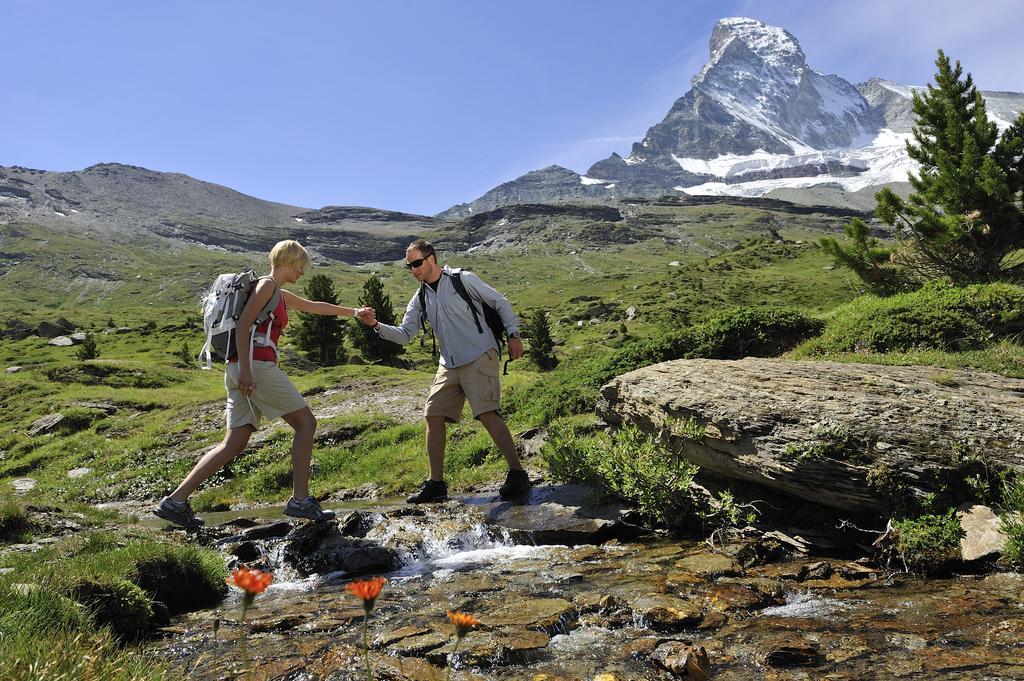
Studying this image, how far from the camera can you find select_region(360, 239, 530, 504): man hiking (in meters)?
9.09

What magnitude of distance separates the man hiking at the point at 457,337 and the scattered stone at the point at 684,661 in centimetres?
511

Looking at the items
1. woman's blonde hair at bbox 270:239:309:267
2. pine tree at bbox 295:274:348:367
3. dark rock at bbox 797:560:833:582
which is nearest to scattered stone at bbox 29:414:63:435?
woman's blonde hair at bbox 270:239:309:267

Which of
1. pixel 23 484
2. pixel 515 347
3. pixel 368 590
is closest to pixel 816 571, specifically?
pixel 515 347

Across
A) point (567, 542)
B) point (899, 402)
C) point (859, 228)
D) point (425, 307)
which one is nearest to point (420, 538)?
point (567, 542)

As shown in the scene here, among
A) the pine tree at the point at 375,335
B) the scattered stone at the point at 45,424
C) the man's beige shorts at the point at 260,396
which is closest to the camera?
the man's beige shorts at the point at 260,396

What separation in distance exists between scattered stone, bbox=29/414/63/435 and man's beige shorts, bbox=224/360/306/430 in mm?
20134

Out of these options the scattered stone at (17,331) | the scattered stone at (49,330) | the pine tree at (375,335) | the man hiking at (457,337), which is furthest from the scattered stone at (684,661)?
the scattered stone at (17,331)

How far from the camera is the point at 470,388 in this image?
29.8 feet

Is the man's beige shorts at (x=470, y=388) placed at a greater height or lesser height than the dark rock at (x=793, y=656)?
greater

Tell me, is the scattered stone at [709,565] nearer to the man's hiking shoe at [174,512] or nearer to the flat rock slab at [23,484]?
the man's hiking shoe at [174,512]

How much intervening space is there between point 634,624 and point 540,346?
163ft

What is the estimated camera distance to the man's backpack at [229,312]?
299 inches

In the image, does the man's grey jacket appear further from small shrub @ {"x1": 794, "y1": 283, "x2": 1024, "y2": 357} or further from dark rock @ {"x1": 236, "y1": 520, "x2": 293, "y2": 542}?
small shrub @ {"x1": 794, "y1": 283, "x2": 1024, "y2": 357}

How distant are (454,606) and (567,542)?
8.38 feet
